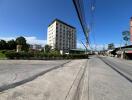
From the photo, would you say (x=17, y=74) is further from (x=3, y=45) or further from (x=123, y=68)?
(x=3, y=45)

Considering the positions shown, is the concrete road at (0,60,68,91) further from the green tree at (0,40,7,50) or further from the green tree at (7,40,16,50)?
the green tree at (7,40,16,50)

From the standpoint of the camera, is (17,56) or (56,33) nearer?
(17,56)

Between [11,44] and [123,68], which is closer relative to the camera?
[123,68]

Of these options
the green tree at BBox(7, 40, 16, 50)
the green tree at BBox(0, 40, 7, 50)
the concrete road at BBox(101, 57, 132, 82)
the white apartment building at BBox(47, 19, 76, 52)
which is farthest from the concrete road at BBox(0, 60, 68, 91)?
the white apartment building at BBox(47, 19, 76, 52)

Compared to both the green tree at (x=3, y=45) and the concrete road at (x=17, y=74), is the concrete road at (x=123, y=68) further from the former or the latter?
the green tree at (x=3, y=45)

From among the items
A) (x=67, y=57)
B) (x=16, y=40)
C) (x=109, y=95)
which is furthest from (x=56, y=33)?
(x=109, y=95)

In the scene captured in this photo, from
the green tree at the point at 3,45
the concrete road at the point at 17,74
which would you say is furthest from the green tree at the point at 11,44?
the concrete road at the point at 17,74

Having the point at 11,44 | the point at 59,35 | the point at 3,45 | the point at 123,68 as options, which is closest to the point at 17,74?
the point at 123,68

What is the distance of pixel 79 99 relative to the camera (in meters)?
6.09

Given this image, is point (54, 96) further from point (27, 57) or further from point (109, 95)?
point (27, 57)

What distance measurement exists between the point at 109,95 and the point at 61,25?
123 m

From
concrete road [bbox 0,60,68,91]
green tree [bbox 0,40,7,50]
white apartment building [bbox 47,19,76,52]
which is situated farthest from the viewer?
white apartment building [bbox 47,19,76,52]

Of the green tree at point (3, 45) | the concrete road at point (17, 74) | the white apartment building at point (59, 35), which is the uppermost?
the white apartment building at point (59, 35)

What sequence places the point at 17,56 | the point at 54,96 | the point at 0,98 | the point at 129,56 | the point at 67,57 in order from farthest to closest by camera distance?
the point at 129,56 < the point at 67,57 < the point at 17,56 < the point at 54,96 < the point at 0,98
